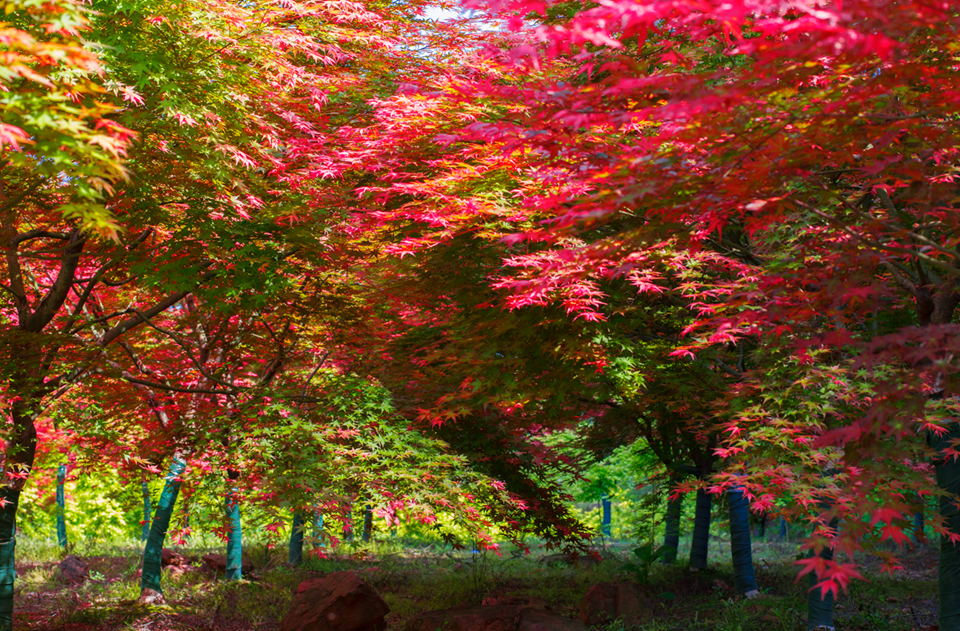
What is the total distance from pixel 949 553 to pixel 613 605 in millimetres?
4906

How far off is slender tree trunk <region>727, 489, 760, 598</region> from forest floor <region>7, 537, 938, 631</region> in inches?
13.9

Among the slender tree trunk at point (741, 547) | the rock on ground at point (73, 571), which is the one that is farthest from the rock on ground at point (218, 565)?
the slender tree trunk at point (741, 547)

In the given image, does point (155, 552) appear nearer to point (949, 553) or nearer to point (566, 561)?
point (566, 561)

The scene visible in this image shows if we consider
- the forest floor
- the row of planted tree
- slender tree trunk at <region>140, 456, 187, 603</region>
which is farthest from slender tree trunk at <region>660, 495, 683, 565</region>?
slender tree trunk at <region>140, 456, 187, 603</region>

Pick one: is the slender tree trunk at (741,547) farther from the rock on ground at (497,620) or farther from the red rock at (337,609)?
the red rock at (337,609)

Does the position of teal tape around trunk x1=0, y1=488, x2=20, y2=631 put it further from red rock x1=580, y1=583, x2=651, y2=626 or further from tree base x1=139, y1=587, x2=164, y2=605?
red rock x1=580, y1=583, x2=651, y2=626

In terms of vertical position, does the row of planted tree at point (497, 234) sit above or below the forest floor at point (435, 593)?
above

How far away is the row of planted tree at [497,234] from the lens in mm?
3523

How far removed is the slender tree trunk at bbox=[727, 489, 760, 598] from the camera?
36.7ft

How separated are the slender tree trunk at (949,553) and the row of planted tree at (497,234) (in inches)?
1.1

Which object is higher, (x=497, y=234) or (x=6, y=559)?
(x=497, y=234)

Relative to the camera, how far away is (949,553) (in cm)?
658

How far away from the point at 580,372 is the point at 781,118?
4.42 meters

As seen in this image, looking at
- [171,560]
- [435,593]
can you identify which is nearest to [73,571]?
[171,560]
